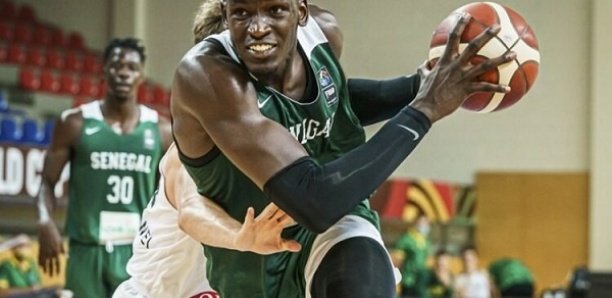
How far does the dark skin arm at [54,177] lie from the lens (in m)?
6.03

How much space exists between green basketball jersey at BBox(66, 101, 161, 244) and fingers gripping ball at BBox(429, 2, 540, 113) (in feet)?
10.0

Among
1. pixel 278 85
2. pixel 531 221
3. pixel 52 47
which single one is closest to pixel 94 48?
pixel 52 47

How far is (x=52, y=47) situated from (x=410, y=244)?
5324 millimetres

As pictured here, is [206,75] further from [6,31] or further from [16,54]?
[6,31]

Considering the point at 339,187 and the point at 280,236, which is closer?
the point at 339,187

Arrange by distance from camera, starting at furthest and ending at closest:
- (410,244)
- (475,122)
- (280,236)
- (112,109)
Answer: (475,122)
(410,244)
(112,109)
(280,236)

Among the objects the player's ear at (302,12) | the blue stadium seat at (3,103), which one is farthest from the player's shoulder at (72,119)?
the blue stadium seat at (3,103)

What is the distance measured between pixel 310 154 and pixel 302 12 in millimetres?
420

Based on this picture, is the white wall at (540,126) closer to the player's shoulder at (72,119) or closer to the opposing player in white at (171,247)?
the player's shoulder at (72,119)

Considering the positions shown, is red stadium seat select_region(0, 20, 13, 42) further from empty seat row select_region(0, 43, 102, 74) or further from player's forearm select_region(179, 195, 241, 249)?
player's forearm select_region(179, 195, 241, 249)

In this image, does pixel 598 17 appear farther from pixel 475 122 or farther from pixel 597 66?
pixel 475 122

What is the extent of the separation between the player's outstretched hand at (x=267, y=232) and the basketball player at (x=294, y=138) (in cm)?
8

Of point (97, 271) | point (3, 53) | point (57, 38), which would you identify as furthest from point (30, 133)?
point (97, 271)

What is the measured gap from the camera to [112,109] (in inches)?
→ 245
